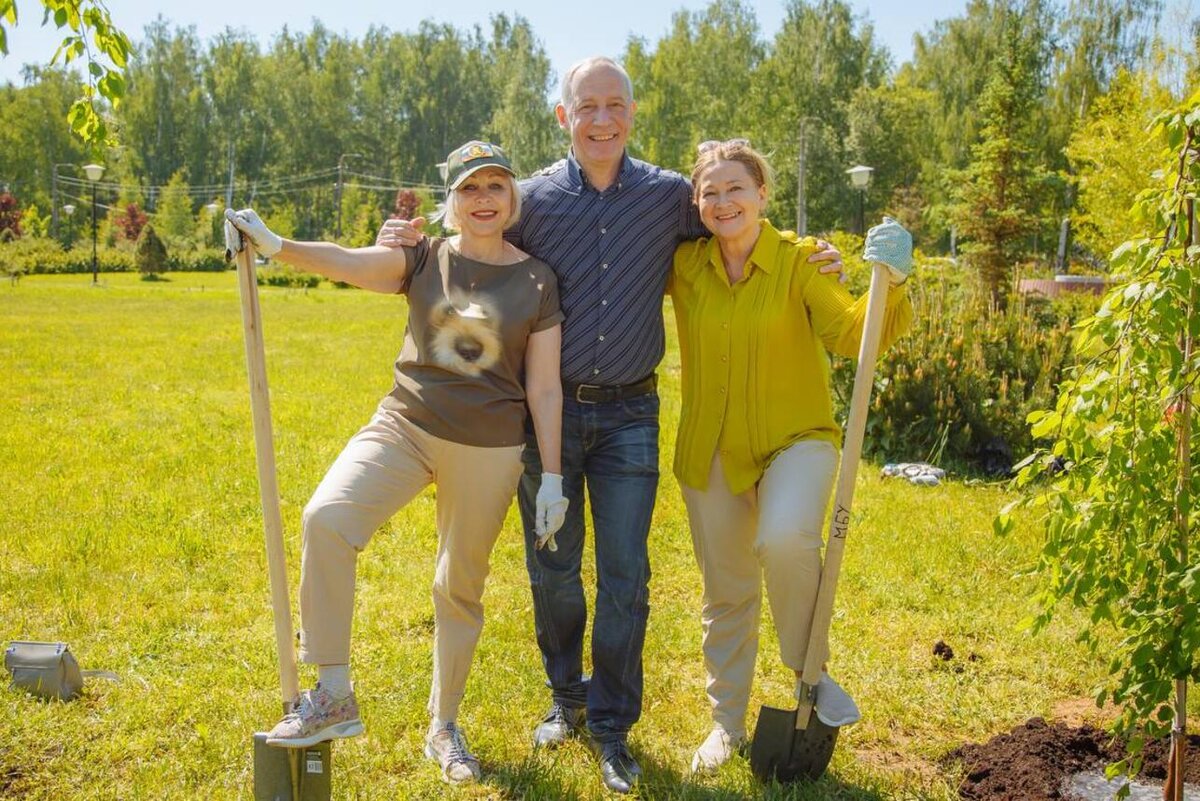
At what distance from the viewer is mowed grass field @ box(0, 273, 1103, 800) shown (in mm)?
3486

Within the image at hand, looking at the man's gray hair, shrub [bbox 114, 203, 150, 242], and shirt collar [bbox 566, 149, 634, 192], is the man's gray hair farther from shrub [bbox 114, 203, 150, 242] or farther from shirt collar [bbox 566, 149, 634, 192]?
shrub [bbox 114, 203, 150, 242]

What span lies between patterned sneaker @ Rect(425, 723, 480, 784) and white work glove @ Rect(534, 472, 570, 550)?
0.79 metres

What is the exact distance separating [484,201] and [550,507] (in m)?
1.03

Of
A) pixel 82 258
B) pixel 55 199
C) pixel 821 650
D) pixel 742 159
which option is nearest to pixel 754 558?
pixel 821 650

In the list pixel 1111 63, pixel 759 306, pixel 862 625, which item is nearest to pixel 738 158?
pixel 759 306

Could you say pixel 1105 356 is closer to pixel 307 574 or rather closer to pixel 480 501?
pixel 480 501

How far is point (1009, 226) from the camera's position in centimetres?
2723

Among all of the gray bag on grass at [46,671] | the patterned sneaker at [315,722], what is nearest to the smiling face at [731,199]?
the patterned sneaker at [315,722]

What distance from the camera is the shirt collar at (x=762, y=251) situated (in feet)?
11.4

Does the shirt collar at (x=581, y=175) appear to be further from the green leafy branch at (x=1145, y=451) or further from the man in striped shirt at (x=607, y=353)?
the green leafy branch at (x=1145, y=451)

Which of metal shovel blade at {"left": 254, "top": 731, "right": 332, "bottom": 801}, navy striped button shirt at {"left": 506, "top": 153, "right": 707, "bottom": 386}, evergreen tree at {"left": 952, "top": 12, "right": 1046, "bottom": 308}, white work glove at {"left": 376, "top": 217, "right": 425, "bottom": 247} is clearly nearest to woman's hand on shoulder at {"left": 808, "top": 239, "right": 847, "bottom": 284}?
navy striped button shirt at {"left": 506, "top": 153, "right": 707, "bottom": 386}

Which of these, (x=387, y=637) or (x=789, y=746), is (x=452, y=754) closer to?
(x=789, y=746)

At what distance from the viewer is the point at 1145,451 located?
2.58 metres

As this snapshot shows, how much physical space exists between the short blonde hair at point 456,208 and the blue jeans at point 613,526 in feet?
2.14
